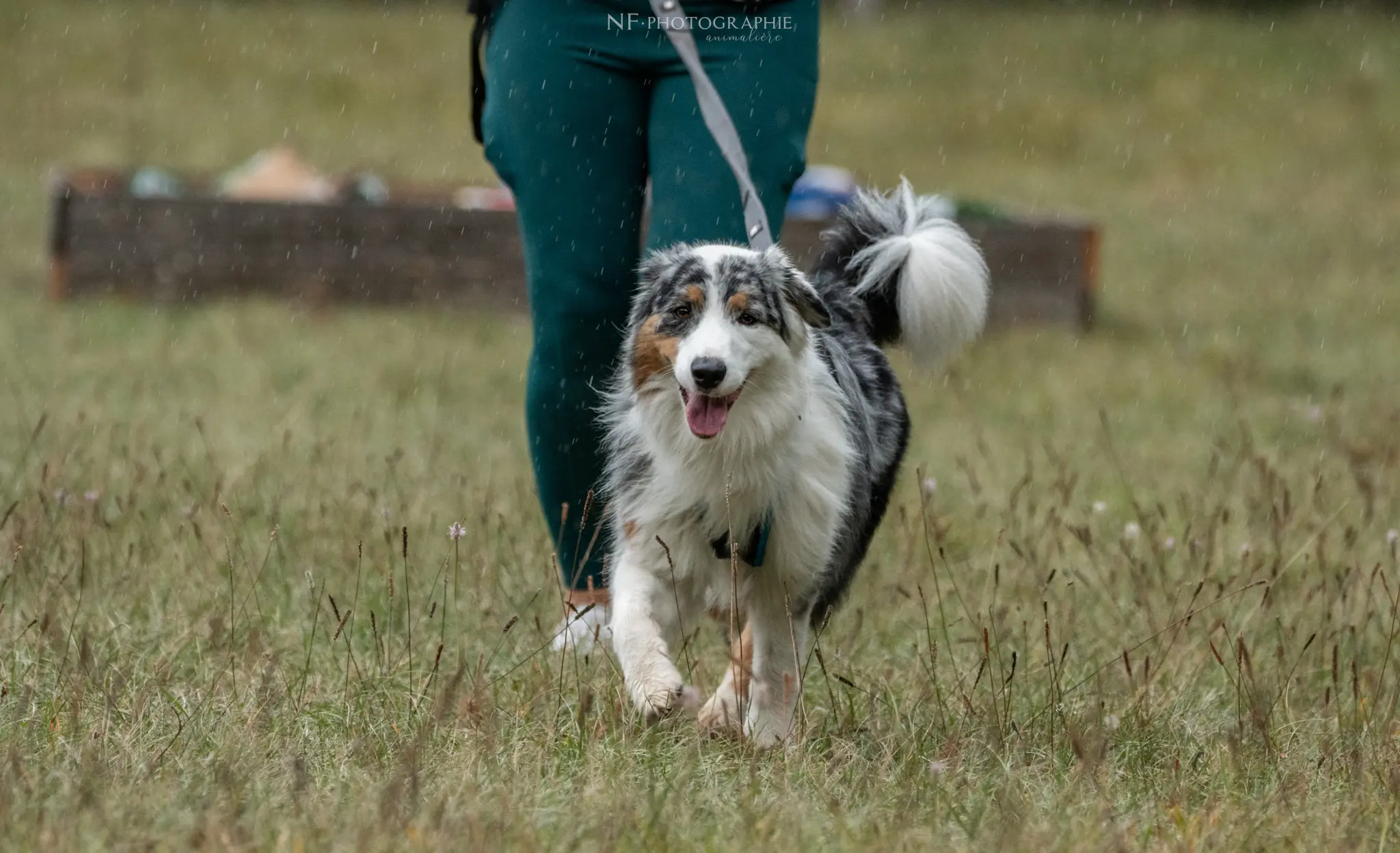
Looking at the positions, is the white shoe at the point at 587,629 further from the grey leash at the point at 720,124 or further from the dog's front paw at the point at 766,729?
the grey leash at the point at 720,124

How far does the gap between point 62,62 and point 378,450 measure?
13.6m

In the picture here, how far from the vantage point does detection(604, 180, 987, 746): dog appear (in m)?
3.02

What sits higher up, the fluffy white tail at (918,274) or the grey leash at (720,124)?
the grey leash at (720,124)

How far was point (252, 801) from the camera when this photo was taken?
2.44 metres

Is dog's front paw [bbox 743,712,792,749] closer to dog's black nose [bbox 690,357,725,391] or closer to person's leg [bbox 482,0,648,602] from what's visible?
person's leg [bbox 482,0,648,602]

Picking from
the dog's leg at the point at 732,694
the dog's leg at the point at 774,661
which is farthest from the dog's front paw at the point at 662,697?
the dog's leg at the point at 774,661

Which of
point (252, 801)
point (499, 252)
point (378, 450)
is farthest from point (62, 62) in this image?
point (252, 801)

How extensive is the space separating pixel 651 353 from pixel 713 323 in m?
0.16

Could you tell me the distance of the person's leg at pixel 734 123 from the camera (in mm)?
3303

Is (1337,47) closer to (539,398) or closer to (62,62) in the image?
(62,62)

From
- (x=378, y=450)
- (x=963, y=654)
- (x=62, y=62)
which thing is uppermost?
(x=963, y=654)

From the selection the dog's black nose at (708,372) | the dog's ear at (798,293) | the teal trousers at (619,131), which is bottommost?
the dog's black nose at (708,372)

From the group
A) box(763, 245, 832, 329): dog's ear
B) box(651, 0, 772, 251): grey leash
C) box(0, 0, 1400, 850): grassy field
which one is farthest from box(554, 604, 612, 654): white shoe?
box(651, 0, 772, 251): grey leash

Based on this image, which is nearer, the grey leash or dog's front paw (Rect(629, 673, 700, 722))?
dog's front paw (Rect(629, 673, 700, 722))
